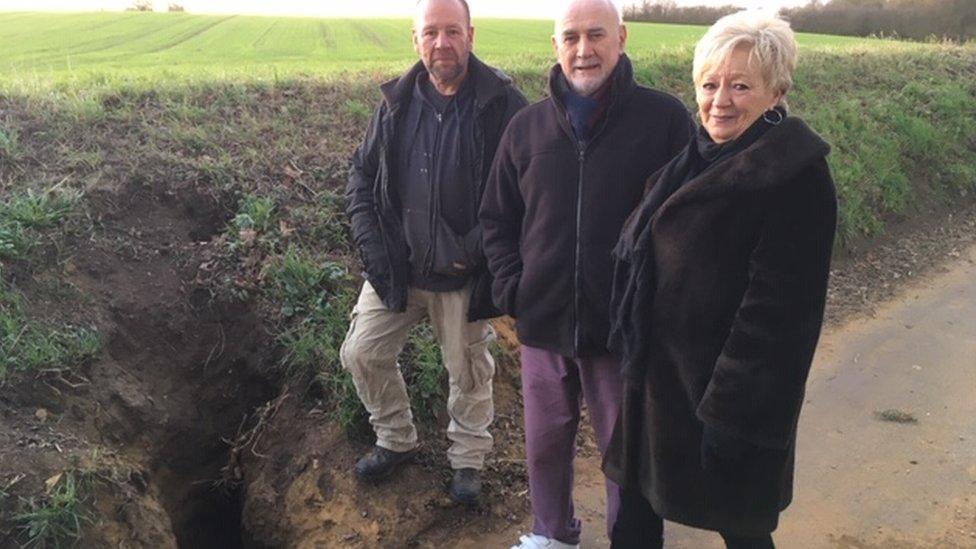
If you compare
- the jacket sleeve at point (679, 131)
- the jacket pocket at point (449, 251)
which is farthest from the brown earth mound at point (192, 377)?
the jacket sleeve at point (679, 131)

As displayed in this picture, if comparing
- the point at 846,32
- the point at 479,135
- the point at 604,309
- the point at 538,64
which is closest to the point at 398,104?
the point at 479,135

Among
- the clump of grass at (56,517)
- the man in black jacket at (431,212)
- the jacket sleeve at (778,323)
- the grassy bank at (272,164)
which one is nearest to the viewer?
the jacket sleeve at (778,323)

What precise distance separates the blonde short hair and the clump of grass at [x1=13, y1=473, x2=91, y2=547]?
10.2ft

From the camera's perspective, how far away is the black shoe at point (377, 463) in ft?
13.7

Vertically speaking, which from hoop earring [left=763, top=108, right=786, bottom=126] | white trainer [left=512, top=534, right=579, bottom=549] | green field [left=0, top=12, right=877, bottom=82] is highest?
hoop earring [left=763, top=108, right=786, bottom=126]

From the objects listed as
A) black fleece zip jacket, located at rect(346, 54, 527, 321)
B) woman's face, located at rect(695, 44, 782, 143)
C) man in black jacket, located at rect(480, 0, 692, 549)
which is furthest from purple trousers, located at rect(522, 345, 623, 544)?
woman's face, located at rect(695, 44, 782, 143)

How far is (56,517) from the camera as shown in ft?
11.1

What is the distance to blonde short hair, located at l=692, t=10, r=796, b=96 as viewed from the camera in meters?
2.31

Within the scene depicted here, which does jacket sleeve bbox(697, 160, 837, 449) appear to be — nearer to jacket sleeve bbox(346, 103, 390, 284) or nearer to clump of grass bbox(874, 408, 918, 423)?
jacket sleeve bbox(346, 103, 390, 284)

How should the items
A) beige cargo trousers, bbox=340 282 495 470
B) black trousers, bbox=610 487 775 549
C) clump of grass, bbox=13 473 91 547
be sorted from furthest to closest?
beige cargo trousers, bbox=340 282 495 470, clump of grass, bbox=13 473 91 547, black trousers, bbox=610 487 775 549

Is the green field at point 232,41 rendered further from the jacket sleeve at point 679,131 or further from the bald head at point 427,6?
the jacket sleeve at point 679,131

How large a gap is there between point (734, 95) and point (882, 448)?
3.39 metres

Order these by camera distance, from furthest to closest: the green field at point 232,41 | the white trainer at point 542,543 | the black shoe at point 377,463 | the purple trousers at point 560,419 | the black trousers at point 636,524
→ the green field at point 232,41
the black shoe at point 377,463
the white trainer at point 542,543
the purple trousers at point 560,419
the black trousers at point 636,524

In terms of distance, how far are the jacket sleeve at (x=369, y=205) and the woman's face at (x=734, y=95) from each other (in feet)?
5.73
